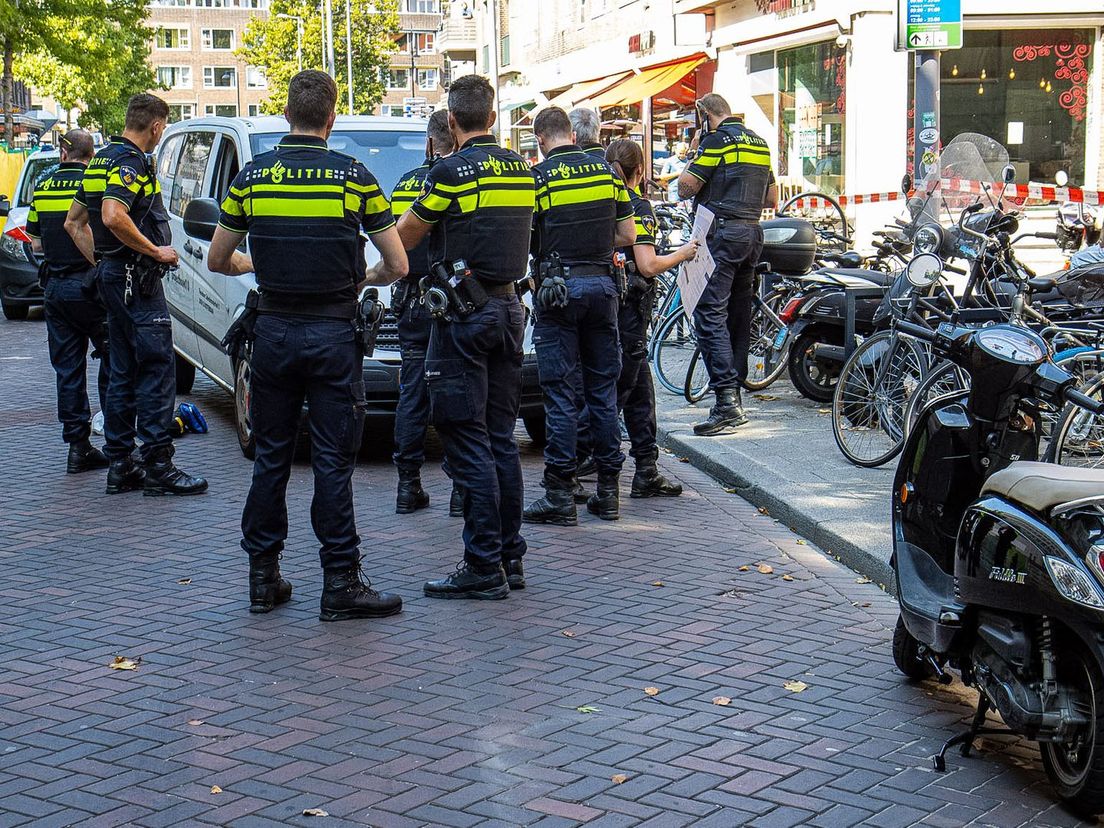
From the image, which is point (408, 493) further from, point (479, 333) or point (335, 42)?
point (335, 42)

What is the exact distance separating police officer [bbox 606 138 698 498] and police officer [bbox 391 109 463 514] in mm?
996

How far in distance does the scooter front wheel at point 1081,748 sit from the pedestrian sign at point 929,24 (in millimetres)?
8532

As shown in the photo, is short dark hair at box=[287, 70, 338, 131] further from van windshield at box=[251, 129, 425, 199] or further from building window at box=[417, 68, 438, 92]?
building window at box=[417, 68, 438, 92]

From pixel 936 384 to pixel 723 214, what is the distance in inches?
93.2

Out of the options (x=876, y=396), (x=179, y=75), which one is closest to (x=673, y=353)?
(x=876, y=396)

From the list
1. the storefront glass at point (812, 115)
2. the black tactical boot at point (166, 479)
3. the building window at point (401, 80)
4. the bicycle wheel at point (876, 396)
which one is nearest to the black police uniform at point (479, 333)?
the black tactical boot at point (166, 479)

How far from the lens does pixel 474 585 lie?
6.23 meters

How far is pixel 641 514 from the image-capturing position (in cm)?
793

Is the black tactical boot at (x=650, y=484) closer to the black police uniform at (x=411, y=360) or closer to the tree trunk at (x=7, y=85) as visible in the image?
the black police uniform at (x=411, y=360)

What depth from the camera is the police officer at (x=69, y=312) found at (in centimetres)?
904

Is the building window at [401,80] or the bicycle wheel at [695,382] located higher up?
the building window at [401,80]

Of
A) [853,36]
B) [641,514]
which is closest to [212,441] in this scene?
[641,514]

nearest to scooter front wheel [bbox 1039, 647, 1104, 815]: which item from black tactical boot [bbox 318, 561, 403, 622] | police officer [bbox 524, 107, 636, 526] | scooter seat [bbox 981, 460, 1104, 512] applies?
scooter seat [bbox 981, 460, 1104, 512]

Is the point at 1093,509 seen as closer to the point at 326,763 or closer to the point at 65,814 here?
the point at 326,763
